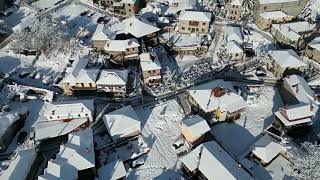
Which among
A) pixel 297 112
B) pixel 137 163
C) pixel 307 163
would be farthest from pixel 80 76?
pixel 307 163

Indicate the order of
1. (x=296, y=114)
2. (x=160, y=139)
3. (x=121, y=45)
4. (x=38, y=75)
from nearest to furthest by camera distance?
(x=296, y=114) < (x=160, y=139) < (x=38, y=75) < (x=121, y=45)

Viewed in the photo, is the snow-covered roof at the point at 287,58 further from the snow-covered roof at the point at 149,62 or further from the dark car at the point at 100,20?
the dark car at the point at 100,20

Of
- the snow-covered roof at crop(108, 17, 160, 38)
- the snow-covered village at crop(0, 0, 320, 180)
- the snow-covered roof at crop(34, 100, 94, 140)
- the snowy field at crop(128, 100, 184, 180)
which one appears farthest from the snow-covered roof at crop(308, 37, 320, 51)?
the snow-covered roof at crop(34, 100, 94, 140)

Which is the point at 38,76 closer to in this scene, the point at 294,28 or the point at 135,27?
the point at 135,27

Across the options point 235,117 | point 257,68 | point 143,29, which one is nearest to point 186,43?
point 143,29

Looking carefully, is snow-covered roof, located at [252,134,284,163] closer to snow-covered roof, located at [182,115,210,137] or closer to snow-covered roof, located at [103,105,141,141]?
snow-covered roof, located at [182,115,210,137]

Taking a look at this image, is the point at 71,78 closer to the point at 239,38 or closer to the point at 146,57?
the point at 146,57

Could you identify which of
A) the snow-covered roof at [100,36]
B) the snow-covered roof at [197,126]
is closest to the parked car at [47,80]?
the snow-covered roof at [100,36]
